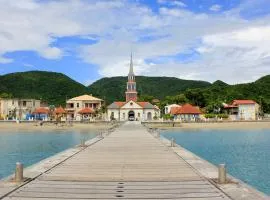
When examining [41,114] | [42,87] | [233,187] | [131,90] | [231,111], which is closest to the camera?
[233,187]

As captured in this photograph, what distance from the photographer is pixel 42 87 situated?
15312 centimetres

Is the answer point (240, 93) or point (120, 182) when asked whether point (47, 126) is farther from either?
point (120, 182)

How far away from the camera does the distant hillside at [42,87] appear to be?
14250cm

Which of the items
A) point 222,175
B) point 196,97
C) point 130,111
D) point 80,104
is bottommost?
point 222,175

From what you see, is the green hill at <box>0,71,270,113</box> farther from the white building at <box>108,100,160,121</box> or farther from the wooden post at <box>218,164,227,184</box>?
the wooden post at <box>218,164,227,184</box>

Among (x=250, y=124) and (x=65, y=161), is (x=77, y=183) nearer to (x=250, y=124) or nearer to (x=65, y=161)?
(x=65, y=161)

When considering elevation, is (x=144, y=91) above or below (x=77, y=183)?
above

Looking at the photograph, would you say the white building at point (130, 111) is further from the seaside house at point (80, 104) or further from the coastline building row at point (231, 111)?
the seaside house at point (80, 104)

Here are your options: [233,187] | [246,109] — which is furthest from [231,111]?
[233,187]

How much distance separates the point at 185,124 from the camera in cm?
7956

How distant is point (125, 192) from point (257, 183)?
8684 millimetres

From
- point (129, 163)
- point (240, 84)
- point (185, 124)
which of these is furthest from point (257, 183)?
point (240, 84)

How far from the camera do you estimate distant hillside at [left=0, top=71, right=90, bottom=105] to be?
468 feet

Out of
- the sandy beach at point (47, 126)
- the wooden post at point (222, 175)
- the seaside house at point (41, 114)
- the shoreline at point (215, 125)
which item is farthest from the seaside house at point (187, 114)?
the wooden post at point (222, 175)
